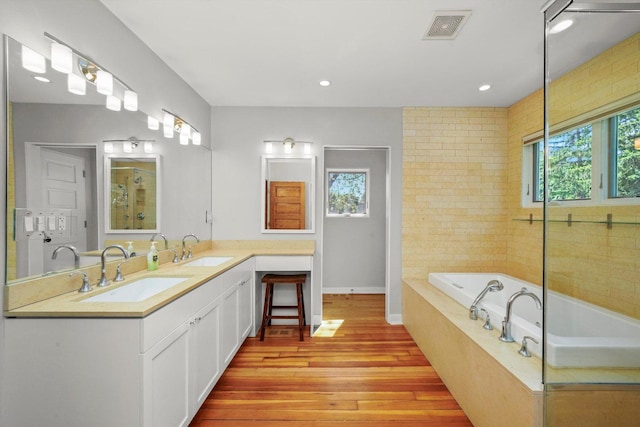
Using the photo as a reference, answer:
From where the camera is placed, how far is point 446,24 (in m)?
2.04

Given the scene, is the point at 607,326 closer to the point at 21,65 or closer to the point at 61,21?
the point at 21,65

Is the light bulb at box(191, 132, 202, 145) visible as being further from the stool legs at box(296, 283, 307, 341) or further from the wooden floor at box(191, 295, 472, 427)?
the wooden floor at box(191, 295, 472, 427)

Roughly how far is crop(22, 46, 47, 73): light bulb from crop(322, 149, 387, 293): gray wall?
374cm

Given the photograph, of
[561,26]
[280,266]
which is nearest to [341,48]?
[561,26]

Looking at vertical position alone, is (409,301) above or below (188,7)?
below

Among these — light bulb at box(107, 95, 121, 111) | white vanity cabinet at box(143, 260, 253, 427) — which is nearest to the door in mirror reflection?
light bulb at box(107, 95, 121, 111)

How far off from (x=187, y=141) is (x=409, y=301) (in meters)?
2.80

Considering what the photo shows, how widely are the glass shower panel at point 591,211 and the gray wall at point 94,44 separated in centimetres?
238

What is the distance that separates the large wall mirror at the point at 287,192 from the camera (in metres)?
3.61

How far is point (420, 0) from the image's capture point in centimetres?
182

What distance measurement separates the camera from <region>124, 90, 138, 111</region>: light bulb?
204cm

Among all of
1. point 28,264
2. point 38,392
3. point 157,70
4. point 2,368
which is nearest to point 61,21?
point 157,70

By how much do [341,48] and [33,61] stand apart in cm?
182

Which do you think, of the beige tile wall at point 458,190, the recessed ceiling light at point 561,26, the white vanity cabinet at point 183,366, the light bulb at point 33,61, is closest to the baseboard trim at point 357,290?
the beige tile wall at point 458,190
